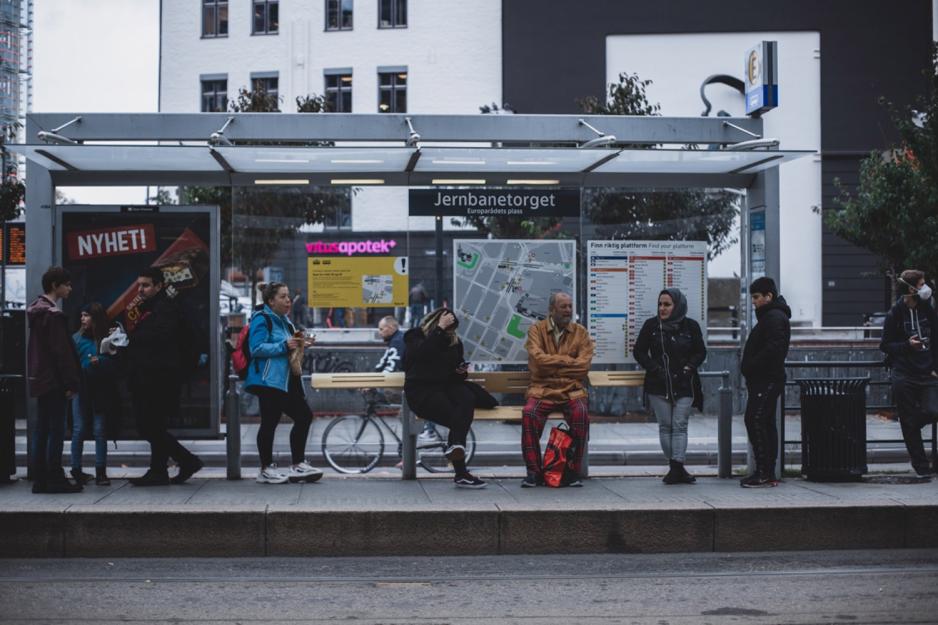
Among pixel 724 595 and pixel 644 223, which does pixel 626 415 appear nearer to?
pixel 644 223

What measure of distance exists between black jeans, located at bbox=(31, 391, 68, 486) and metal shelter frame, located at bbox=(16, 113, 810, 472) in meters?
1.20

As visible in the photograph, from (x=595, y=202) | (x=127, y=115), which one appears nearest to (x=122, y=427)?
(x=127, y=115)

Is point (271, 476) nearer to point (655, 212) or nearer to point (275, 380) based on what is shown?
point (275, 380)

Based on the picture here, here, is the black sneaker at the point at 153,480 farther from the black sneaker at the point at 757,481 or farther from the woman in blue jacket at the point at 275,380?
the black sneaker at the point at 757,481

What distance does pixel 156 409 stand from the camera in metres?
9.59

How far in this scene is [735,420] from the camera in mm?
11500

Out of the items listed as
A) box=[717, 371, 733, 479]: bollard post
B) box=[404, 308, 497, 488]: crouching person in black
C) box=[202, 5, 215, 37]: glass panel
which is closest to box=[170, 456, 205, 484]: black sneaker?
box=[404, 308, 497, 488]: crouching person in black

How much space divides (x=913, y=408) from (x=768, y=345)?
1.79 meters

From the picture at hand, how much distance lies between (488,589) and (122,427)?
4.63 m

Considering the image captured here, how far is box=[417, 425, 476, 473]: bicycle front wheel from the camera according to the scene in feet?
39.3

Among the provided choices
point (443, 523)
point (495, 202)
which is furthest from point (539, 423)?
point (495, 202)

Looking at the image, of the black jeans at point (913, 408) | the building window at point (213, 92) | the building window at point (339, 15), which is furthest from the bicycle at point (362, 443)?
the building window at point (213, 92)

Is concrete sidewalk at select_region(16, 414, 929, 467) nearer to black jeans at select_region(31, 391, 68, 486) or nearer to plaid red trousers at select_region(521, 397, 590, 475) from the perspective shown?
plaid red trousers at select_region(521, 397, 590, 475)

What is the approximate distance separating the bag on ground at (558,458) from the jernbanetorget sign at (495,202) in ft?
7.34
